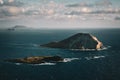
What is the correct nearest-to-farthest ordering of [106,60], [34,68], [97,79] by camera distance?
[97,79]
[34,68]
[106,60]

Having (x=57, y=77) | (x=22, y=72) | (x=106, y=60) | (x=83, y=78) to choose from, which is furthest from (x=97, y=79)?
(x=106, y=60)

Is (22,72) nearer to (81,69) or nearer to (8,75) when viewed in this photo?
(8,75)

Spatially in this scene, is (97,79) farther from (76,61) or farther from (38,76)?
(76,61)

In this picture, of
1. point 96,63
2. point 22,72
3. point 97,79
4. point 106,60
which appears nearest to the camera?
point 97,79

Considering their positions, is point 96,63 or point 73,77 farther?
point 96,63

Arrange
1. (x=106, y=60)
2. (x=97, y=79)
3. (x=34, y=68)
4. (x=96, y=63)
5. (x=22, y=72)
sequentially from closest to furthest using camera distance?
1. (x=97, y=79)
2. (x=22, y=72)
3. (x=34, y=68)
4. (x=96, y=63)
5. (x=106, y=60)

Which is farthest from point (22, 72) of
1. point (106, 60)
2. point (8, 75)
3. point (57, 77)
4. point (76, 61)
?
point (106, 60)

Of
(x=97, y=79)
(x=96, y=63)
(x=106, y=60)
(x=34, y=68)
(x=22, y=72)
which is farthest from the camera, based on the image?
(x=106, y=60)

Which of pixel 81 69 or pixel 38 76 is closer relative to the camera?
pixel 38 76
